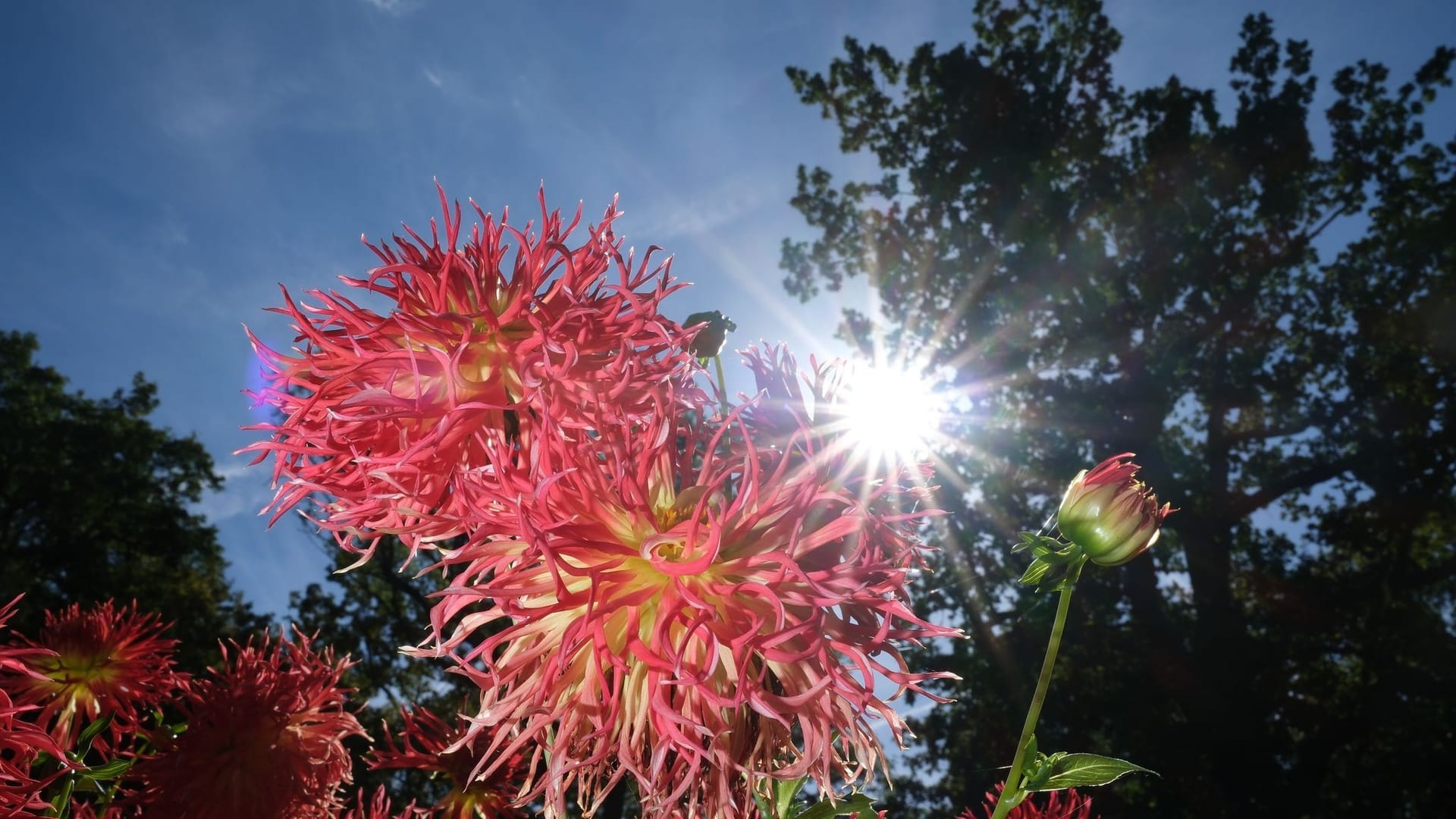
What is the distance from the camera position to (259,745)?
2.10 meters

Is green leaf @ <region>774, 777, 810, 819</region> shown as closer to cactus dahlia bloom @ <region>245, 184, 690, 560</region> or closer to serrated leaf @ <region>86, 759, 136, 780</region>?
cactus dahlia bloom @ <region>245, 184, 690, 560</region>

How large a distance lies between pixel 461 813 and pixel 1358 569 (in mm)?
17861

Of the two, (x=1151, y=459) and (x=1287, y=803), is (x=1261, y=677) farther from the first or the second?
(x=1151, y=459)

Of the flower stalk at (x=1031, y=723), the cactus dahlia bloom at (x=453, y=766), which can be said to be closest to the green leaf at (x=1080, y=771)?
the flower stalk at (x=1031, y=723)

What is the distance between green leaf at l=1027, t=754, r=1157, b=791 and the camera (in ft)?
3.41

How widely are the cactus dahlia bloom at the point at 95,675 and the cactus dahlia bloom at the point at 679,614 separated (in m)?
1.91

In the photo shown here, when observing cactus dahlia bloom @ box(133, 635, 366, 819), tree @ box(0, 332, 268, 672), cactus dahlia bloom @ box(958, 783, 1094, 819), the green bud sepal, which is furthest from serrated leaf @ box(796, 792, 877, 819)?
tree @ box(0, 332, 268, 672)

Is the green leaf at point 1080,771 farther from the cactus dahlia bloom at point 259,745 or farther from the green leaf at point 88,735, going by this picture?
the green leaf at point 88,735

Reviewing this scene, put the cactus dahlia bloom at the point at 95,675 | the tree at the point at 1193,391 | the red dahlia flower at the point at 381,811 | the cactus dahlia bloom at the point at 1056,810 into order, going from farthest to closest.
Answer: the tree at the point at 1193,391, the cactus dahlia bloom at the point at 95,675, the red dahlia flower at the point at 381,811, the cactus dahlia bloom at the point at 1056,810

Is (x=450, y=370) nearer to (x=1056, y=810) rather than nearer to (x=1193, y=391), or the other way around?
(x=1056, y=810)

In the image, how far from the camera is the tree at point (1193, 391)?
1316 centimetres

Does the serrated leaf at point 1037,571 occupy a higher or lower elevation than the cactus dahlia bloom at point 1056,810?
higher

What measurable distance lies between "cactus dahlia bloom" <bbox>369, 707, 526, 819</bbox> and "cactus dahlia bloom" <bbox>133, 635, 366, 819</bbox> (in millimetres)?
291

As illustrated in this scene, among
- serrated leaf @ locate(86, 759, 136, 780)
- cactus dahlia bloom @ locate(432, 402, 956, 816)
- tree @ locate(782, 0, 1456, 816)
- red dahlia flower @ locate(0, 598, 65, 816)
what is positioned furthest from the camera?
tree @ locate(782, 0, 1456, 816)
